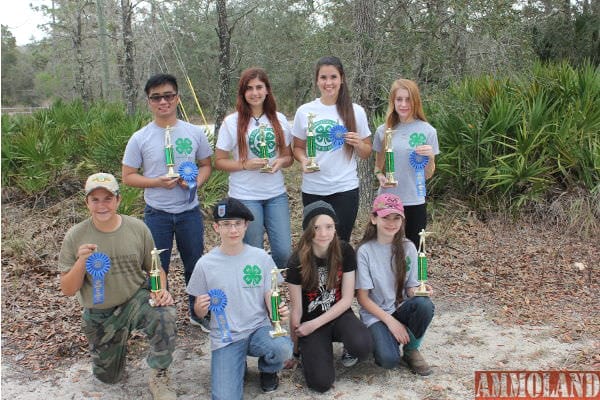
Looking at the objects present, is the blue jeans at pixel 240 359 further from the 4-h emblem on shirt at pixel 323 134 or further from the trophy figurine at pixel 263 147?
the 4-h emblem on shirt at pixel 323 134

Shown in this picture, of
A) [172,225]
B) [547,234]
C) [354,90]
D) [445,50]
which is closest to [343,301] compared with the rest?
[172,225]

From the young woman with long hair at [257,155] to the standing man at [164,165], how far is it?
0.26 m

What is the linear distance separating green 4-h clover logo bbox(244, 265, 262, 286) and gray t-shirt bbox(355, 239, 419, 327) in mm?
715

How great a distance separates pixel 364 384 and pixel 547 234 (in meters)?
4.05

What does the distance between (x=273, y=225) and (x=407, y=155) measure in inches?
45.6

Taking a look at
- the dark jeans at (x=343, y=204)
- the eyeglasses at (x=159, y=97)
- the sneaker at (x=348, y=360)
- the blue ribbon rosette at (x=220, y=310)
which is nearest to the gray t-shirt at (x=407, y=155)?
the dark jeans at (x=343, y=204)

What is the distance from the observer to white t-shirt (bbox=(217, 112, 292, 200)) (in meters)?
4.04

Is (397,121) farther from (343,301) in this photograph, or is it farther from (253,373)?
(253,373)

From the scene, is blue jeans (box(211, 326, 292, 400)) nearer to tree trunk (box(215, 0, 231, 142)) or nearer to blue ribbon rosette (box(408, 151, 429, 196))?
blue ribbon rosette (box(408, 151, 429, 196))

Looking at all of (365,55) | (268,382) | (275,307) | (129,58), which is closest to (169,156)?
(275,307)

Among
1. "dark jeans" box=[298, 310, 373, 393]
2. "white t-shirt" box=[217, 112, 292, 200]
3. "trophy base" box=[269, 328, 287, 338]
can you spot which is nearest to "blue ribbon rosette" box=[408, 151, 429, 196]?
"white t-shirt" box=[217, 112, 292, 200]

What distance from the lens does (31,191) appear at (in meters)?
7.86

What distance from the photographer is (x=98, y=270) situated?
3426 millimetres

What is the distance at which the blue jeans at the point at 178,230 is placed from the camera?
13.3ft
